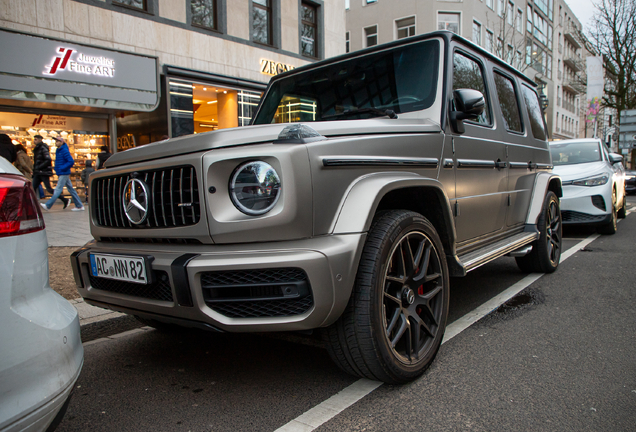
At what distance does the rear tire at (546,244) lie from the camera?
4.69 meters

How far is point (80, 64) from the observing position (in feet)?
36.3

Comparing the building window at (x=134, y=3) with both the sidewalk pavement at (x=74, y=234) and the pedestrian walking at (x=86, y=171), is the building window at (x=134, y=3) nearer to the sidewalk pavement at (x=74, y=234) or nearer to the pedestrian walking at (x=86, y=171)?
the pedestrian walking at (x=86, y=171)

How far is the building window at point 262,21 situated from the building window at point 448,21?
54.1 ft

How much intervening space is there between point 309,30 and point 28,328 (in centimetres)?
1694

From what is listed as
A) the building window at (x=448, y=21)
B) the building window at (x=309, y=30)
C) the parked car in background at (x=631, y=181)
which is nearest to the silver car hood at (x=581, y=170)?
the building window at (x=309, y=30)

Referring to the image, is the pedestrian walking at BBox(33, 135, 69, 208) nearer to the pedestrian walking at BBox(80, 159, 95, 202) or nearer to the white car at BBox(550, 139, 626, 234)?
the pedestrian walking at BBox(80, 159, 95, 202)

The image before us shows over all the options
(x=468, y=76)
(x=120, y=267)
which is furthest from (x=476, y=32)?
(x=120, y=267)

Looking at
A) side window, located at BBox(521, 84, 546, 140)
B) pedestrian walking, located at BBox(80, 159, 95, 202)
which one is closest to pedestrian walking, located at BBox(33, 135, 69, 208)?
pedestrian walking, located at BBox(80, 159, 95, 202)

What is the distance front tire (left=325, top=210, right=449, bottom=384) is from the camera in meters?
2.18

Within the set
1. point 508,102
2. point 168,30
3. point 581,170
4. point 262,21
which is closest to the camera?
point 508,102

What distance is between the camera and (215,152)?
2100 millimetres

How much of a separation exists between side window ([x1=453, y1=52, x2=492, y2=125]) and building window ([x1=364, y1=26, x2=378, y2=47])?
1127 inches

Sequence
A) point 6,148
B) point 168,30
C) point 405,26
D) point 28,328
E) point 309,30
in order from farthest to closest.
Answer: point 405,26 < point 309,30 < point 168,30 < point 6,148 < point 28,328

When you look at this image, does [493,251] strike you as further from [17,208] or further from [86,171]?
[86,171]
